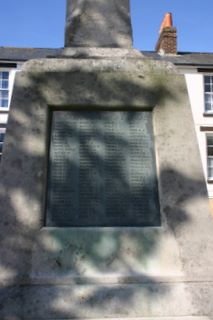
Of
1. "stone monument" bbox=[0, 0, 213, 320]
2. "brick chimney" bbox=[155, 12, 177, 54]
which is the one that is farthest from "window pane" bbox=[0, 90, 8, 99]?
"stone monument" bbox=[0, 0, 213, 320]

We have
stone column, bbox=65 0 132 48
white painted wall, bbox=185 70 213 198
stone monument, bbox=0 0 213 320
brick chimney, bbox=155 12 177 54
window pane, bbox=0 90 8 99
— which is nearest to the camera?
stone monument, bbox=0 0 213 320

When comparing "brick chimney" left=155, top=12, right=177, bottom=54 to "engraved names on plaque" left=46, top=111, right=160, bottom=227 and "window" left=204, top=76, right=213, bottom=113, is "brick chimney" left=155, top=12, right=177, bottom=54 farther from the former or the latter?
"engraved names on plaque" left=46, top=111, right=160, bottom=227

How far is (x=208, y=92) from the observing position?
19.0 metres

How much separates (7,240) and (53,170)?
69 centimetres

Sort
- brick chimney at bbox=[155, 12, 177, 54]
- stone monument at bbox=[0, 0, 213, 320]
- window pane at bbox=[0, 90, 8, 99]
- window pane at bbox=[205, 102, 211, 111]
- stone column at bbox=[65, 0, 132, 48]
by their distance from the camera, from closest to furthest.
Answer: stone monument at bbox=[0, 0, 213, 320] < stone column at bbox=[65, 0, 132, 48] < window pane at bbox=[205, 102, 211, 111] < window pane at bbox=[0, 90, 8, 99] < brick chimney at bbox=[155, 12, 177, 54]

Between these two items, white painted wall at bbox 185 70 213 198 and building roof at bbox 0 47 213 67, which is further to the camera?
building roof at bbox 0 47 213 67

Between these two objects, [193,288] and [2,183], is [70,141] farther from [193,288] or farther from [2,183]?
[193,288]

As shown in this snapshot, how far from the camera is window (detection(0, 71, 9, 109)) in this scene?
18.9 meters

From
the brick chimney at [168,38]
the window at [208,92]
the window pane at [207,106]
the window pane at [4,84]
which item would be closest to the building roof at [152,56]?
the brick chimney at [168,38]

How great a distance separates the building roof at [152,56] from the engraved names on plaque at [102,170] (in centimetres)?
1503

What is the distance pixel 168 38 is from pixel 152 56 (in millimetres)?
1979

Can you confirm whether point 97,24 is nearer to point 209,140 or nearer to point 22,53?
point 209,140

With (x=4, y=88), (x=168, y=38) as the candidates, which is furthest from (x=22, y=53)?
(x=168, y=38)

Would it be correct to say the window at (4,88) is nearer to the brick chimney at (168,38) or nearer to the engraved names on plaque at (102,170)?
the brick chimney at (168,38)
